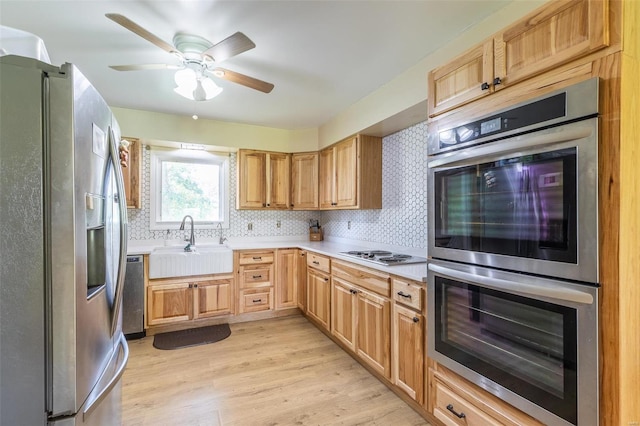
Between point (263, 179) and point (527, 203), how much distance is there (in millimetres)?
3274

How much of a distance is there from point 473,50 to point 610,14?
56 centimetres

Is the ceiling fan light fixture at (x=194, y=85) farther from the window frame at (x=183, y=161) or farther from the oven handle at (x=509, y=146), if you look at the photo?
the window frame at (x=183, y=161)

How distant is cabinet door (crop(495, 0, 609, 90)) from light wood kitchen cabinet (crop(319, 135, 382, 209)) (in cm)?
184

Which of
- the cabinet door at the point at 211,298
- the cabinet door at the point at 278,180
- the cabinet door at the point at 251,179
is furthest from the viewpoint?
the cabinet door at the point at 278,180

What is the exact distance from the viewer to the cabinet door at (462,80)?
56.2 inches

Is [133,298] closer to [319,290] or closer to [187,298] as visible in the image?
[187,298]

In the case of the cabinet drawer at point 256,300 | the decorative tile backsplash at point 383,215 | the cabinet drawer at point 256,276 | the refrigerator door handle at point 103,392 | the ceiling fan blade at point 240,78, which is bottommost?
the cabinet drawer at point 256,300

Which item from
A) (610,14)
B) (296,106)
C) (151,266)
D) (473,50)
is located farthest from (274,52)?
(151,266)

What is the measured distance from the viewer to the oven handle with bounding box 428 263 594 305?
41.1 inches

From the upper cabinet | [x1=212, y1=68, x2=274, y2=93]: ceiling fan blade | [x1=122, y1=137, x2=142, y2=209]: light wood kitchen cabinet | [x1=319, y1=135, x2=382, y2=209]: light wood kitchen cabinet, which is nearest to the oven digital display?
the upper cabinet

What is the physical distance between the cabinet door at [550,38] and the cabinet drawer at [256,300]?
3.18 m

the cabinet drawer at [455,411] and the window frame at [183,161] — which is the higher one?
the window frame at [183,161]

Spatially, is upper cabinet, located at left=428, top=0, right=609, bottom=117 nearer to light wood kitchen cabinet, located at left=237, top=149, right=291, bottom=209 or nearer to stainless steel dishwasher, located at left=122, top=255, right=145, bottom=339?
light wood kitchen cabinet, located at left=237, top=149, right=291, bottom=209

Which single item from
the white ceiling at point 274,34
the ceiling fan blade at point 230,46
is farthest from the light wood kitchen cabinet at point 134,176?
the ceiling fan blade at point 230,46
